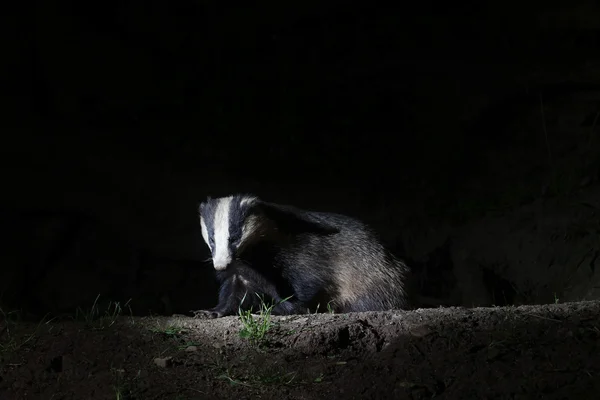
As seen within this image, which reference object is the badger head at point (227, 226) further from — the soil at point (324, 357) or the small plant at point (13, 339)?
the small plant at point (13, 339)

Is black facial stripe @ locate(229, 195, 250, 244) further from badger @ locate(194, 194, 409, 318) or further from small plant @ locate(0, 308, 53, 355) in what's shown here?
Result: small plant @ locate(0, 308, 53, 355)

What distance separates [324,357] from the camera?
286 centimetres

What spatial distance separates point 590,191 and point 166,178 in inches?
134

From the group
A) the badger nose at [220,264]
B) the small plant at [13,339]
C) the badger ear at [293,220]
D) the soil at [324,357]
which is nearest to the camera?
the soil at [324,357]

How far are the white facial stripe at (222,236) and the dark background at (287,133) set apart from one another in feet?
5.64

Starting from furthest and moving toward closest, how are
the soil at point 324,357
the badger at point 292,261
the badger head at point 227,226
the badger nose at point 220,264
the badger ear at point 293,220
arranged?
the badger ear at point 293,220 < the badger at point 292,261 < the badger head at point 227,226 < the badger nose at point 220,264 < the soil at point 324,357

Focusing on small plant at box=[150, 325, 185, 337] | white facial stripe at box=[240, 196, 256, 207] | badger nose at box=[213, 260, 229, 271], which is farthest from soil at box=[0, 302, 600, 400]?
white facial stripe at box=[240, 196, 256, 207]

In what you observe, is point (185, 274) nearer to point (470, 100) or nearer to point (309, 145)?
point (309, 145)

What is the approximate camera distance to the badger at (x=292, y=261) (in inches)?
171

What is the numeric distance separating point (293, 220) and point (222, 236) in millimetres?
572

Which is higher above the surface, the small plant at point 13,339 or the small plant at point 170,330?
the small plant at point 170,330

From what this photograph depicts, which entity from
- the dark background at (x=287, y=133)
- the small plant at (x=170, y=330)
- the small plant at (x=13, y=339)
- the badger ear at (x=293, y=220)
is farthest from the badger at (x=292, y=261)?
the dark background at (x=287, y=133)

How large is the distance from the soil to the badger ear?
1.36 metres

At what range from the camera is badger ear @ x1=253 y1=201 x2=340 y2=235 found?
4.57 metres
